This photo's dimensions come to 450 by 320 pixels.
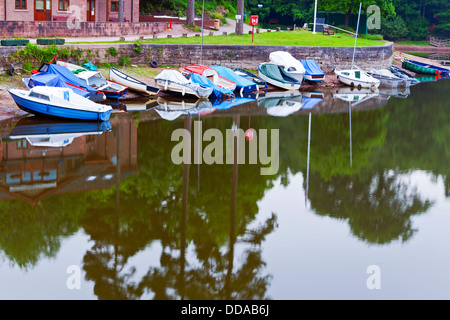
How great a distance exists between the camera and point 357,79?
42781 millimetres

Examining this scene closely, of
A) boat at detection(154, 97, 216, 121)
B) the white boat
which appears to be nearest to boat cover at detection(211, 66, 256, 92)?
boat at detection(154, 97, 216, 121)

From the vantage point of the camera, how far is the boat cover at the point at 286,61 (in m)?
40.5

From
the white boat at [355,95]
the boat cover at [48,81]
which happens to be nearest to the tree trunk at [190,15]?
the white boat at [355,95]

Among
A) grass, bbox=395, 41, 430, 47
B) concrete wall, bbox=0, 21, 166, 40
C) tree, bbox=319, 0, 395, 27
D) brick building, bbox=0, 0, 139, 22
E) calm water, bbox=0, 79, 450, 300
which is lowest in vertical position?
calm water, bbox=0, 79, 450, 300

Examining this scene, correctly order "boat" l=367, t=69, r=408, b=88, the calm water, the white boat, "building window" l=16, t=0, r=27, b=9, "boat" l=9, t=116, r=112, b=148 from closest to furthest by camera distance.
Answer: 1. the calm water
2. "boat" l=9, t=116, r=112, b=148
3. the white boat
4. "building window" l=16, t=0, r=27, b=9
5. "boat" l=367, t=69, r=408, b=88

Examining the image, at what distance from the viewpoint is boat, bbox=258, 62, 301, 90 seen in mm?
39375

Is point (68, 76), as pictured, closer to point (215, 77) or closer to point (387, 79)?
point (215, 77)

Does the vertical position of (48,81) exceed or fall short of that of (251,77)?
it exceeds it

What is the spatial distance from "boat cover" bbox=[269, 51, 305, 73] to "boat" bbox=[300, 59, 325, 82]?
980mm

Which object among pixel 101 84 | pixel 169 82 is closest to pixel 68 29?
pixel 169 82

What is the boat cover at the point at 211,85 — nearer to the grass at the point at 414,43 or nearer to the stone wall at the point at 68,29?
the stone wall at the point at 68,29

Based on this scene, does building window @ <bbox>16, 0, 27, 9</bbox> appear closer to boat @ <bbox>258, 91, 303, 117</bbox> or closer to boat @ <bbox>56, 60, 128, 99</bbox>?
boat @ <bbox>56, 60, 128, 99</bbox>

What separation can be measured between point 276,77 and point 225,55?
401 centimetres
